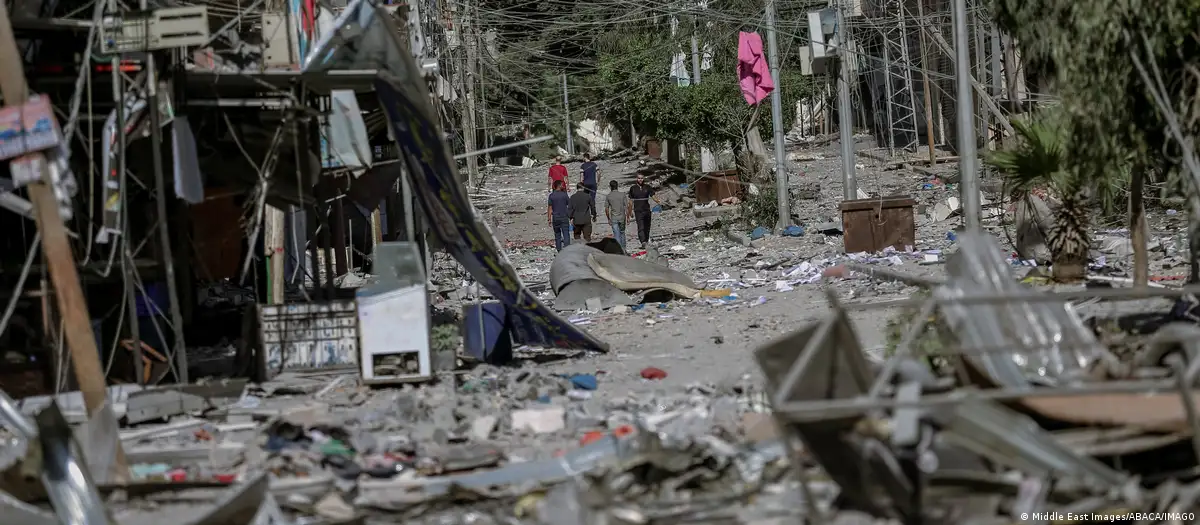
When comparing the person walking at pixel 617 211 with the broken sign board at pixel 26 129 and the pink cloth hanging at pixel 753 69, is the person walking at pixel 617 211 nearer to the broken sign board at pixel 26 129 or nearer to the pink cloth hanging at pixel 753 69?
the pink cloth hanging at pixel 753 69

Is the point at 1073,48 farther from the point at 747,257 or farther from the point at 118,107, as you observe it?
the point at 747,257

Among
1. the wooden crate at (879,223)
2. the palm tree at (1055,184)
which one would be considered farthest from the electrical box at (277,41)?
the wooden crate at (879,223)

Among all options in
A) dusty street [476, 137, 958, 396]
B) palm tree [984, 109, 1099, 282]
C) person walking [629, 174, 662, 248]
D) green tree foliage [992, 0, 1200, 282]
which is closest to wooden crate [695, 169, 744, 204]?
dusty street [476, 137, 958, 396]

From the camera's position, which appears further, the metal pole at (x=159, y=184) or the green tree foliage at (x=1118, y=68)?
the metal pole at (x=159, y=184)

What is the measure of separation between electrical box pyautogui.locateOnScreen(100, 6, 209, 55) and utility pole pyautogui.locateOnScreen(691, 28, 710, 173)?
2459cm

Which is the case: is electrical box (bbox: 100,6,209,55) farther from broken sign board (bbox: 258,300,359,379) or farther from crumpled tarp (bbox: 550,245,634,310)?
crumpled tarp (bbox: 550,245,634,310)

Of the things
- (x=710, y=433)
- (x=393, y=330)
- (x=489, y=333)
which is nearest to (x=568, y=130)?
(x=489, y=333)

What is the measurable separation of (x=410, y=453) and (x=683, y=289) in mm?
8867

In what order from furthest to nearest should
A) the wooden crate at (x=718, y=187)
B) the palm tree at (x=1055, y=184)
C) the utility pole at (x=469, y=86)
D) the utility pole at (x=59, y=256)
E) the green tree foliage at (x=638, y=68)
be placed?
1. the utility pole at (x=469, y=86)
2. the green tree foliage at (x=638, y=68)
3. the wooden crate at (x=718, y=187)
4. the palm tree at (x=1055, y=184)
5. the utility pole at (x=59, y=256)

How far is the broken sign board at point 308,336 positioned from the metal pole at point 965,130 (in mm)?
6683

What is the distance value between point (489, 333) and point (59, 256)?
5.03 metres

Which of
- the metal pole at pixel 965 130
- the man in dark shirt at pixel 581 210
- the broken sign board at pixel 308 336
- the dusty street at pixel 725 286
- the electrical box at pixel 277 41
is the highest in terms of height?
the electrical box at pixel 277 41

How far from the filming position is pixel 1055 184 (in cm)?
1400

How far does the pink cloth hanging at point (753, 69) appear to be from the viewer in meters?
25.1
